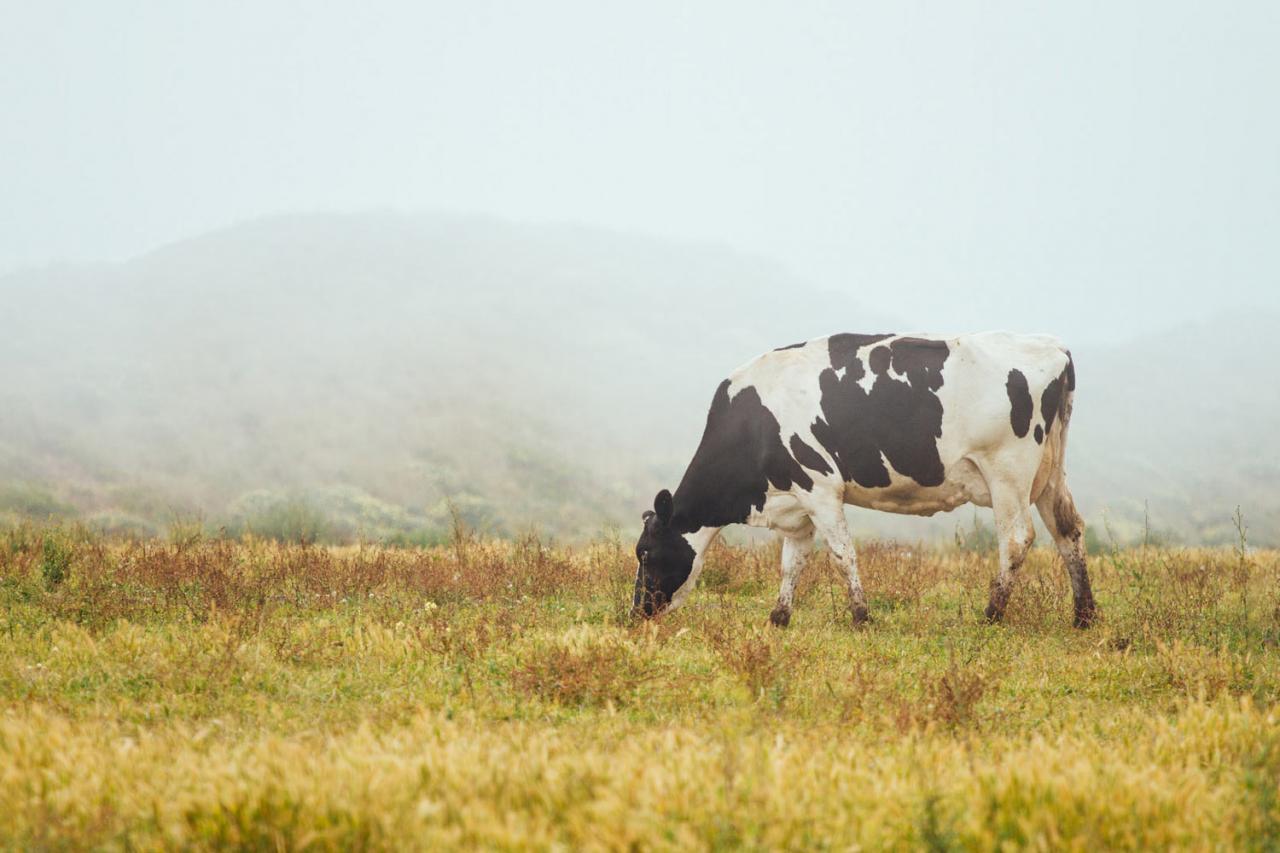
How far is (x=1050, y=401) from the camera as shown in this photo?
28.7ft

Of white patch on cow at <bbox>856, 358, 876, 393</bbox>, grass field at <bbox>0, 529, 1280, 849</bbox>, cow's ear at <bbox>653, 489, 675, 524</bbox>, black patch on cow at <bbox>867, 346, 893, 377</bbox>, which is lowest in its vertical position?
grass field at <bbox>0, 529, 1280, 849</bbox>

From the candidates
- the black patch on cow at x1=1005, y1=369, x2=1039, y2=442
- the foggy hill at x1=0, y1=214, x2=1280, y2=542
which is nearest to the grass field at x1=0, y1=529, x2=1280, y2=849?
the black patch on cow at x1=1005, y1=369, x2=1039, y2=442

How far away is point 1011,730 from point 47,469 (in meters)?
42.6

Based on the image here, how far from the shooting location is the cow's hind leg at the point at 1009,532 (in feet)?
28.2

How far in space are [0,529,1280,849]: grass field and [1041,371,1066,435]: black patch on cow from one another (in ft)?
5.64

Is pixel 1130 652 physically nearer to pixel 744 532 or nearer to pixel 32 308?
pixel 744 532

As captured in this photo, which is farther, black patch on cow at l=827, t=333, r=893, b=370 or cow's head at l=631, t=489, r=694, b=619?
cow's head at l=631, t=489, r=694, b=619

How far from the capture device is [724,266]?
115 m

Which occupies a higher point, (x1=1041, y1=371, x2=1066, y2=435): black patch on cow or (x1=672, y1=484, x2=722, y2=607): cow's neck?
(x1=1041, y1=371, x2=1066, y2=435): black patch on cow

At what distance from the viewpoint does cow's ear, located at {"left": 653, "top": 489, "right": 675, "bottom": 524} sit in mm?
9251

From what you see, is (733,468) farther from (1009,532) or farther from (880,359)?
(1009,532)

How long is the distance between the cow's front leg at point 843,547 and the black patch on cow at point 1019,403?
177 cm

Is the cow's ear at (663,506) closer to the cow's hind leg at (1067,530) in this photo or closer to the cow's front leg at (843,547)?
the cow's front leg at (843,547)

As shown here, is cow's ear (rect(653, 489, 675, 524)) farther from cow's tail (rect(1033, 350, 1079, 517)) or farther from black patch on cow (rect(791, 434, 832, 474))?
cow's tail (rect(1033, 350, 1079, 517))
